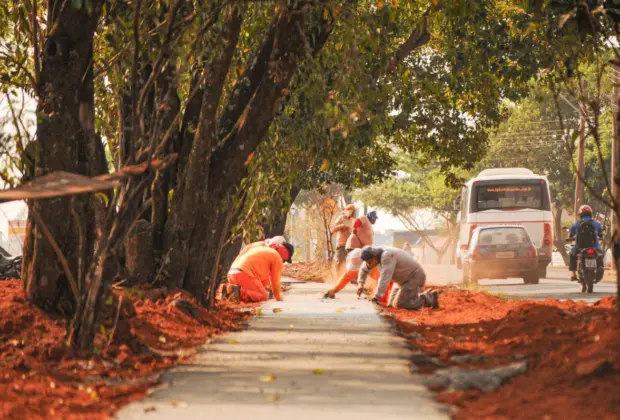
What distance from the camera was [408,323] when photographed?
548 inches

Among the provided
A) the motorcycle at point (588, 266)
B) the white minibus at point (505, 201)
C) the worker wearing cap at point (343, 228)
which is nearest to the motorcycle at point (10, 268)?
Result: the worker wearing cap at point (343, 228)

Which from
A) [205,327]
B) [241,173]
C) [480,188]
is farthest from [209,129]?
[480,188]

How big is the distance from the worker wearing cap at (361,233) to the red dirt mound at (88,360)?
34.4 ft

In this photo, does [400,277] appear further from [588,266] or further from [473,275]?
[473,275]

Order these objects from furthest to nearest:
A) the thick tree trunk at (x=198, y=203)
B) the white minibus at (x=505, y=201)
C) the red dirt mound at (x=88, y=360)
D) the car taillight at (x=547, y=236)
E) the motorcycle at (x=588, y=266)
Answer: the white minibus at (x=505, y=201) < the car taillight at (x=547, y=236) < the motorcycle at (x=588, y=266) < the thick tree trunk at (x=198, y=203) < the red dirt mound at (x=88, y=360)

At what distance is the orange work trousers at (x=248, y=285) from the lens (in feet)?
59.8

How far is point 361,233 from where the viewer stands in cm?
2345

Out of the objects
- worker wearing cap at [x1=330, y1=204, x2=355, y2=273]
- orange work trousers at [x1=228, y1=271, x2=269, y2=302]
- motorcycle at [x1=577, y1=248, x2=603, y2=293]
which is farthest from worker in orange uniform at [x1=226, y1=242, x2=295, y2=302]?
motorcycle at [x1=577, y1=248, x2=603, y2=293]

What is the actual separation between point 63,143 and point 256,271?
8.15 metres

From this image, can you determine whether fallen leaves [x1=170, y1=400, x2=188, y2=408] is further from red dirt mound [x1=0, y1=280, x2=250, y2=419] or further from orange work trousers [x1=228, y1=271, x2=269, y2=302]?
orange work trousers [x1=228, y1=271, x2=269, y2=302]

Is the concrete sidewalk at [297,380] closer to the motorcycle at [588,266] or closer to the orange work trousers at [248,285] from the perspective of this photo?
the orange work trousers at [248,285]

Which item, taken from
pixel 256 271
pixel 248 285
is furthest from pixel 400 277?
pixel 248 285

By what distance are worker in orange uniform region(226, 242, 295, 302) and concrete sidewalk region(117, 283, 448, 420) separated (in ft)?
15.1

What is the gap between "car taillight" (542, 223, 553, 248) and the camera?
106ft
